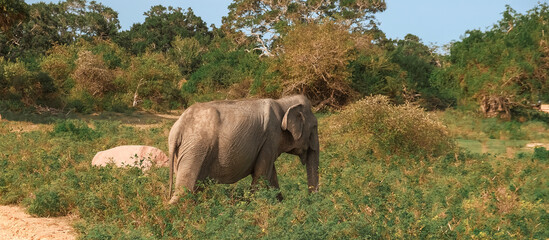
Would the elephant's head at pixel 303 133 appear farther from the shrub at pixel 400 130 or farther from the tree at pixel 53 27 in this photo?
the tree at pixel 53 27

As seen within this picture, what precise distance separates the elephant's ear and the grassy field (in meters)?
0.86

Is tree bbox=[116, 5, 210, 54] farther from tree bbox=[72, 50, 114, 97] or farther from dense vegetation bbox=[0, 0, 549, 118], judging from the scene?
tree bbox=[72, 50, 114, 97]

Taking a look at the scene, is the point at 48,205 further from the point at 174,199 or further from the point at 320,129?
the point at 320,129

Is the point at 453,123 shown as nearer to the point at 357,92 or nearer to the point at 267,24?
the point at 357,92

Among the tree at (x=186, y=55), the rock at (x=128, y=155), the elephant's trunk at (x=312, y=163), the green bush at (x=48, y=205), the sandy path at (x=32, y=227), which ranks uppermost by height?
the tree at (x=186, y=55)

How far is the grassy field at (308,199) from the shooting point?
6293mm

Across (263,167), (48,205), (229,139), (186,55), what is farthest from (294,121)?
(186,55)

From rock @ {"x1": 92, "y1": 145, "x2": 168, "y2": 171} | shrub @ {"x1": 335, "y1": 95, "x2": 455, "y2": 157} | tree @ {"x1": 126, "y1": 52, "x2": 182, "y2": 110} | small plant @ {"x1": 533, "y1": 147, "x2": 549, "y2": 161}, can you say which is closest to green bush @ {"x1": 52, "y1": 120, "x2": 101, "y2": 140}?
rock @ {"x1": 92, "y1": 145, "x2": 168, "y2": 171}

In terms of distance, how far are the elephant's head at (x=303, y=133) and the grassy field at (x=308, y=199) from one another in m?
0.40

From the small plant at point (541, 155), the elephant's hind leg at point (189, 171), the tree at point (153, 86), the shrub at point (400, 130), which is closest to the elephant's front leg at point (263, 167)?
the elephant's hind leg at point (189, 171)

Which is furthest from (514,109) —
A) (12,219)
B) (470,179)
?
(12,219)

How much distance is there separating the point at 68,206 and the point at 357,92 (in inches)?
775

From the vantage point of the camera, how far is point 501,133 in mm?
20406

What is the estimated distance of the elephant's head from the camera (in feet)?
26.1
